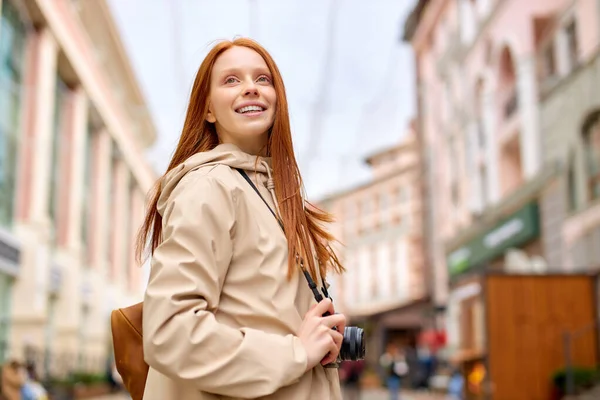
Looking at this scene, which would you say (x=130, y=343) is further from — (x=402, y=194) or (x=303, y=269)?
(x=402, y=194)

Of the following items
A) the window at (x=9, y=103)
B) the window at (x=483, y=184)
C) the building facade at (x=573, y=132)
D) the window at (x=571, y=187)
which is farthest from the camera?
the window at (x=483, y=184)

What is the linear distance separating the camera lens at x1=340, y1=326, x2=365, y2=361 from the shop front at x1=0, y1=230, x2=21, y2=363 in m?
19.9

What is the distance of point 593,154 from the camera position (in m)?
19.5

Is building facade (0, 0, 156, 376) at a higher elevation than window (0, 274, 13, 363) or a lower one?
higher

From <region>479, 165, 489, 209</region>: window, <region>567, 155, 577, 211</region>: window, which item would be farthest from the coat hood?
<region>479, 165, 489, 209</region>: window

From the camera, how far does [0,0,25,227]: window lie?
22.0 meters

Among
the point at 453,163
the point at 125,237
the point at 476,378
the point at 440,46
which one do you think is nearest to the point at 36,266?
the point at 476,378

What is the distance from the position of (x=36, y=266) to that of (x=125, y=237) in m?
22.5

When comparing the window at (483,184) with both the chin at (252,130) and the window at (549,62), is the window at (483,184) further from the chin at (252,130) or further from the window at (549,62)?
the chin at (252,130)

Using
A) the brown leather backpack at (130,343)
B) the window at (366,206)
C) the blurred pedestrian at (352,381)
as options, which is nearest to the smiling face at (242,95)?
the brown leather backpack at (130,343)

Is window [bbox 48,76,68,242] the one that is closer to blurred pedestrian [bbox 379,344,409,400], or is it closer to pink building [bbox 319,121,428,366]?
blurred pedestrian [bbox 379,344,409,400]

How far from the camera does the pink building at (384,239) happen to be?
193 ft

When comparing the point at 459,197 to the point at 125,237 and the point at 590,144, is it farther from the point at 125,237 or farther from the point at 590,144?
the point at 125,237

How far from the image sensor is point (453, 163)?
111 feet
